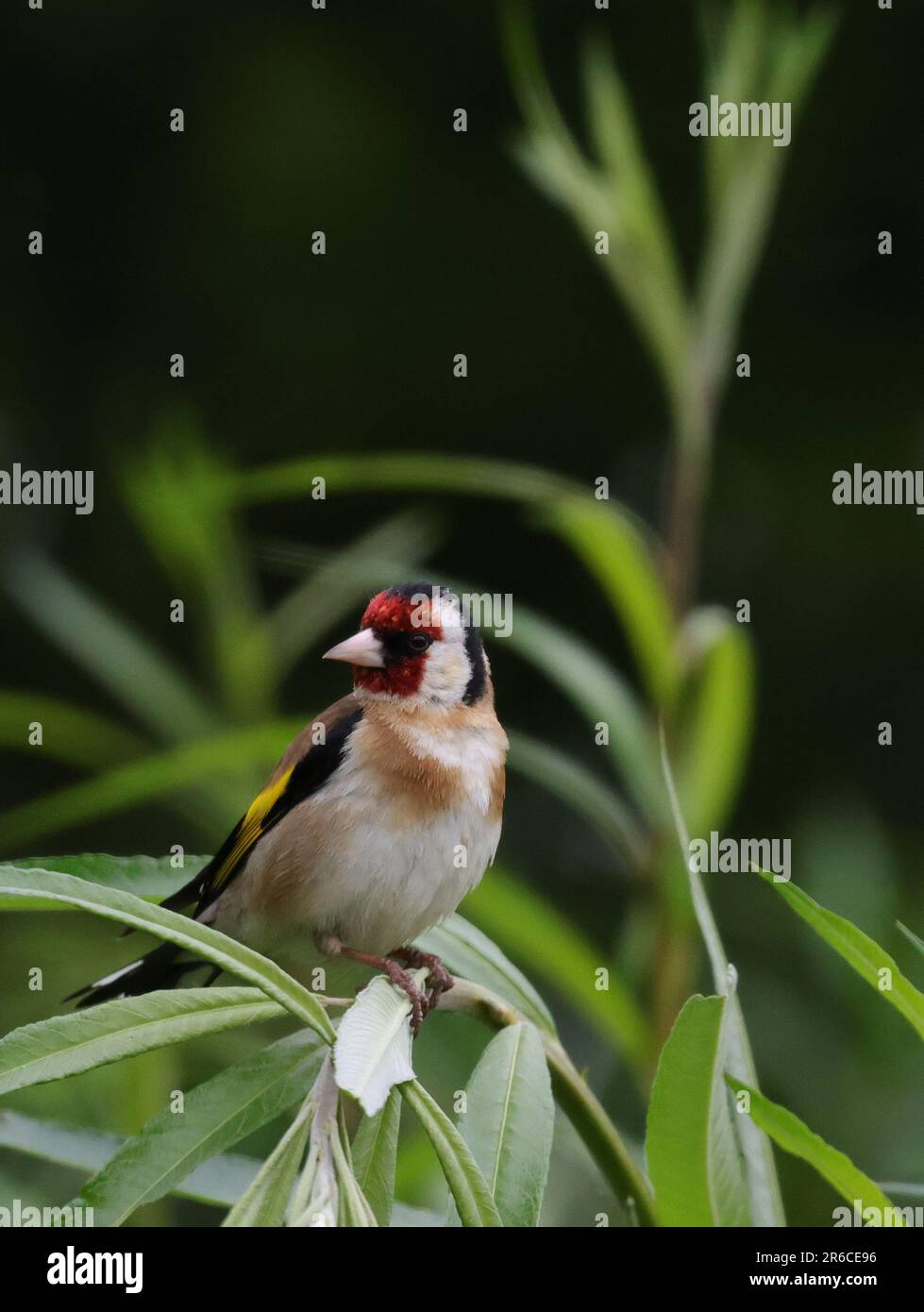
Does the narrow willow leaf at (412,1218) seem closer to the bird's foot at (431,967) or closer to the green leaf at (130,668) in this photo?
the bird's foot at (431,967)

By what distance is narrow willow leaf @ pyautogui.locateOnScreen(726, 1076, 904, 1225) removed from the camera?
968 millimetres

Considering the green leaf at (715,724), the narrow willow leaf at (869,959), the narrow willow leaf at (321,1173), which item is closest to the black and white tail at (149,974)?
the green leaf at (715,724)

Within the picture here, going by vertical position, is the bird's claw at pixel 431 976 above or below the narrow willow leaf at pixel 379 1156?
above

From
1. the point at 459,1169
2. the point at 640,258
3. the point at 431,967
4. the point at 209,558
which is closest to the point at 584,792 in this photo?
the point at 431,967

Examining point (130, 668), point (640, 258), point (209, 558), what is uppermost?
point (640, 258)

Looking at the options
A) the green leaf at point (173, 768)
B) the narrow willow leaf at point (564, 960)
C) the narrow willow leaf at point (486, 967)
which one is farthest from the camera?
the green leaf at point (173, 768)

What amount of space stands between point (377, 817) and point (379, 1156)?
837 mm

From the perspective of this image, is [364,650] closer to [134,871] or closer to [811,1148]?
[134,871]

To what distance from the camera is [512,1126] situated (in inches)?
43.0

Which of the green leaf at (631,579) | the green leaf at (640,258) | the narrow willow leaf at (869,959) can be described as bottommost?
the narrow willow leaf at (869,959)

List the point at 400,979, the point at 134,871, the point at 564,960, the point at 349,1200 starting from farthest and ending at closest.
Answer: the point at 564,960 < the point at 400,979 < the point at 134,871 < the point at 349,1200

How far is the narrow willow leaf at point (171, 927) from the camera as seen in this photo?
0.93 m

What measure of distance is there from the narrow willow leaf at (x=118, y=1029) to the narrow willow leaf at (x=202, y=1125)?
10cm

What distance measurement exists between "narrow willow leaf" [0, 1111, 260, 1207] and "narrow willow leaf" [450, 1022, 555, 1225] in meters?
0.27
